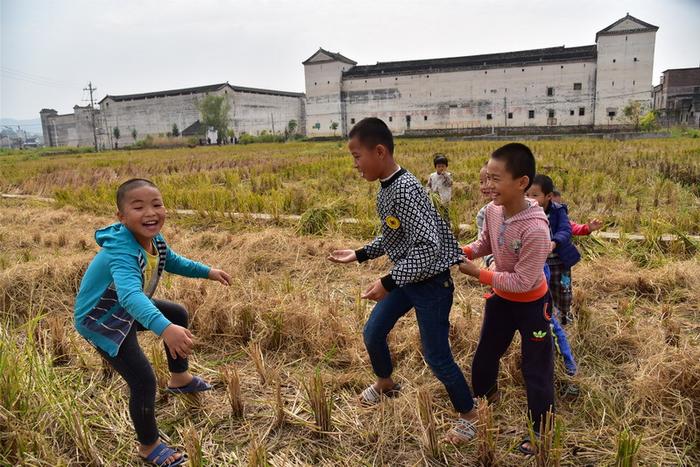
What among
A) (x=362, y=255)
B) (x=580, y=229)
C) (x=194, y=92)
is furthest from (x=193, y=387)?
(x=194, y=92)

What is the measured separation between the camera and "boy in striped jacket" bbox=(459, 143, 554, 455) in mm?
1824

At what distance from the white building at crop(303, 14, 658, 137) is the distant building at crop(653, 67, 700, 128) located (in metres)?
3.71

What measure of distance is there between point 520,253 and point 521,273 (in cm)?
9

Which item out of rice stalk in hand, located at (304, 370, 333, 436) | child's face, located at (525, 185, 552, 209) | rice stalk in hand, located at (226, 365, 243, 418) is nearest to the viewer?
rice stalk in hand, located at (304, 370, 333, 436)

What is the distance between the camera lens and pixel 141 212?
6.31ft

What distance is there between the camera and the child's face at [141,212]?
192 centimetres

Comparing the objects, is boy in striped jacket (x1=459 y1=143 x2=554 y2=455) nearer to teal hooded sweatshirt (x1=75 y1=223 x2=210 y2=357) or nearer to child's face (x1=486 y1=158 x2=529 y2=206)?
child's face (x1=486 y1=158 x2=529 y2=206)

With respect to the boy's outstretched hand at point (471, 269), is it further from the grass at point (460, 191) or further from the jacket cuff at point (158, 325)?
the grass at point (460, 191)

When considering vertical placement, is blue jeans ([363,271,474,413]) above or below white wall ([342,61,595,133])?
below

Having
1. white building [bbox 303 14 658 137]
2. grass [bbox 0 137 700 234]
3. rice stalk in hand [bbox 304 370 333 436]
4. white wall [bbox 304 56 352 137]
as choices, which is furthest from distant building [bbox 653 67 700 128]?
rice stalk in hand [bbox 304 370 333 436]

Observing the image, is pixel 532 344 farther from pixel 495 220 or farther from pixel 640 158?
pixel 640 158

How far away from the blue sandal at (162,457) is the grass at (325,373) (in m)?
0.09

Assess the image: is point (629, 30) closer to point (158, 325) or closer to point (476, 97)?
point (476, 97)

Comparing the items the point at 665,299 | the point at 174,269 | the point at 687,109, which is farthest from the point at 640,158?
the point at 687,109
